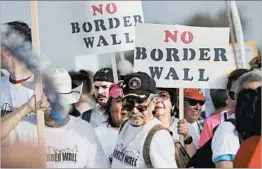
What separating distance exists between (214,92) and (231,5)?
220 cm

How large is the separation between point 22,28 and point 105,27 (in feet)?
6.67

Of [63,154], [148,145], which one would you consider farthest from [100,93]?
[148,145]

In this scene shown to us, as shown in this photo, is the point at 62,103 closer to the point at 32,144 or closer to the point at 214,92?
the point at 32,144

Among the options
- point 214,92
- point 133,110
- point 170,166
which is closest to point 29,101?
point 133,110

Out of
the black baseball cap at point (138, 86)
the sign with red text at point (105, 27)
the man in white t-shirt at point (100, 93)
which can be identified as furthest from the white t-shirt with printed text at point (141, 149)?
the sign with red text at point (105, 27)

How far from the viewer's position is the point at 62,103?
4.64 meters

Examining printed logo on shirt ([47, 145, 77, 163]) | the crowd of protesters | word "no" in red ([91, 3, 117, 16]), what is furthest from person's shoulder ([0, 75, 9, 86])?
word "no" in red ([91, 3, 117, 16])

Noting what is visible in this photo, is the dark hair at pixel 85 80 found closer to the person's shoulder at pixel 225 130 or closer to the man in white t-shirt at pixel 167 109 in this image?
the man in white t-shirt at pixel 167 109

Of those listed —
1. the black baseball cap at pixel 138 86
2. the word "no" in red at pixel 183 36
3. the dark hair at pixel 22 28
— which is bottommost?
the black baseball cap at pixel 138 86

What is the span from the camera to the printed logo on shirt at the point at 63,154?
14.6 ft

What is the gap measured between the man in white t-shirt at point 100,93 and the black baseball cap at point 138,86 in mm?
1381

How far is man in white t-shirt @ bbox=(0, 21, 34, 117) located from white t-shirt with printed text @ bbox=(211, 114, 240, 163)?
1.13 m

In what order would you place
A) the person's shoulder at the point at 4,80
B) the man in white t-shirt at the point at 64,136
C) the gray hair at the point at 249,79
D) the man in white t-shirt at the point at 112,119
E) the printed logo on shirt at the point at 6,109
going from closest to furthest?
the gray hair at the point at 249,79
the man in white t-shirt at the point at 64,136
the printed logo on shirt at the point at 6,109
the person's shoulder at the point at 4,80
the man in white t-shirt at the point at 112,119

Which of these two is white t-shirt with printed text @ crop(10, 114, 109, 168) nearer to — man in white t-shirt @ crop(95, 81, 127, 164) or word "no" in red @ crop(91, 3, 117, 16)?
man in white t-shirt @ crop(95, 81, 127, 164)
